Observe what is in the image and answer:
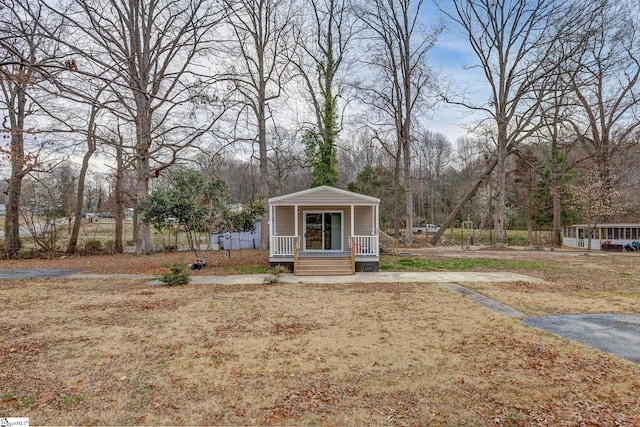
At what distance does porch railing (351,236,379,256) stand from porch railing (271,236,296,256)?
2335 millimetres

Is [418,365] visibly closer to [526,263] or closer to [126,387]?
[126,387]

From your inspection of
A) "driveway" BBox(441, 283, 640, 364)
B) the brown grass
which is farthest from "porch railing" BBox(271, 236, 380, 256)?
"driveway" BBox(441, 283, 640, 364)

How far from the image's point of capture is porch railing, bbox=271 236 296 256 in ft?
41.1

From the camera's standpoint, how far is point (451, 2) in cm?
2119

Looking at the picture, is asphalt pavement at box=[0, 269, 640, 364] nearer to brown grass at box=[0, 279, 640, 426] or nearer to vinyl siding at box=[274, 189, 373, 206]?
brown grass at box=[0, 279, 640, 426]

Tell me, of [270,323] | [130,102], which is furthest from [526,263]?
[130,102]

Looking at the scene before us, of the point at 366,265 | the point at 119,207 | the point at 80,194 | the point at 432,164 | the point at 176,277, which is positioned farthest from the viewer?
the point at 432,164

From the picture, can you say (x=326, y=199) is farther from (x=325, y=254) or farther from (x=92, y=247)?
(x=92, y=247)

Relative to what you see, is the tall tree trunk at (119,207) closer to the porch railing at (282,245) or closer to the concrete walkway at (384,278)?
the concrete walkway at (384,278)

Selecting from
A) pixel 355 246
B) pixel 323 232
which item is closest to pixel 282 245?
pixel 323 232

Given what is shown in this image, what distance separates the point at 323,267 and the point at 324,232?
2.62m

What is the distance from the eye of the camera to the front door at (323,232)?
1433cm

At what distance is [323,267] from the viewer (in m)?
12.0

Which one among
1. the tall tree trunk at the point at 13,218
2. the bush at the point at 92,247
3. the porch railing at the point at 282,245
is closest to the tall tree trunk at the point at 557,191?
the porch railing at the point at 282,245
